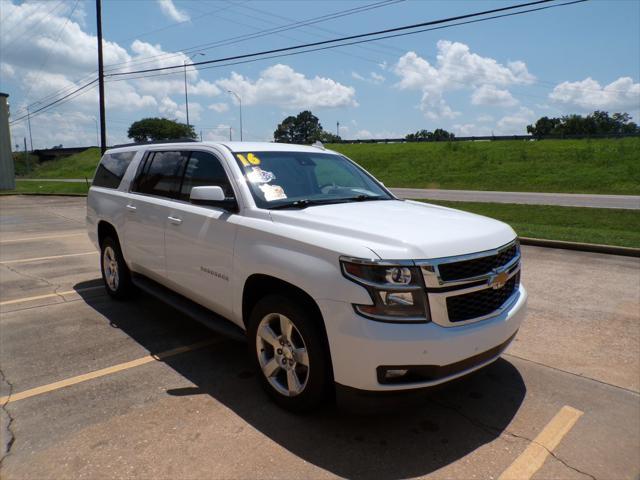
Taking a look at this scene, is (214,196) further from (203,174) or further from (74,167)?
(74,167)

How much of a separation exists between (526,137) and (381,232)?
4817 centimetres

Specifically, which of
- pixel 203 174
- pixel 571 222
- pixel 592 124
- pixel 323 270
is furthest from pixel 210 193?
pixel 592 124

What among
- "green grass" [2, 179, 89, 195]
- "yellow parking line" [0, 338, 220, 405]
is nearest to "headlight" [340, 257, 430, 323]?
"yellow parking line" [0, 338, 220, 405]

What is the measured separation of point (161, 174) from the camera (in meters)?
4.75

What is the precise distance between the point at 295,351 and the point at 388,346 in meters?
0.75

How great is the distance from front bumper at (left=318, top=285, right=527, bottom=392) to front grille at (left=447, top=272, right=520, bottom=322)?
0.07 metres

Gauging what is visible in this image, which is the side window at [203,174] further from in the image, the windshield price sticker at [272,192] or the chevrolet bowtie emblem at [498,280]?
the chevrolet bowtie emblem at [498,280]

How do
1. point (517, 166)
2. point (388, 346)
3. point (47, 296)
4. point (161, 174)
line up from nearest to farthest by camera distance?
1. point (388, 346)
2. point (161, 174)
3. point (47, 296)
4. point (517, 166)

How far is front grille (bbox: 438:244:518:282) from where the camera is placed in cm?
273

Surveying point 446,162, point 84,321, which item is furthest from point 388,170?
point 84,321

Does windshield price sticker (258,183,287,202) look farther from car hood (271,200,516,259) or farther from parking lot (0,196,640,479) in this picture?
parking lot (0,196,640,479)

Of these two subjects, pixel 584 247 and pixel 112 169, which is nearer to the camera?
pixel 112 169

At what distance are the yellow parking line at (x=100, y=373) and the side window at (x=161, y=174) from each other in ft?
4.77

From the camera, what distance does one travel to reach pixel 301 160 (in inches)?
167
